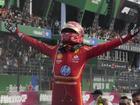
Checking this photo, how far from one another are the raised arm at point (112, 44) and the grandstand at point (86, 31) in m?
6.35

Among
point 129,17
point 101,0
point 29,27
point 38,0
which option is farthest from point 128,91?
point 129,17

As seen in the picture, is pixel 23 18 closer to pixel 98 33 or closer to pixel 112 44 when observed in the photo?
pixel 98 33

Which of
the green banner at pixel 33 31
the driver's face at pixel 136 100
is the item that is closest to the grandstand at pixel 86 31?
the green banner at pixel 33 31

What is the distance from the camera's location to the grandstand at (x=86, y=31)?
45.3ft

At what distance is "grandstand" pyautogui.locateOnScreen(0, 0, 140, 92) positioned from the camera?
1382 centimetres

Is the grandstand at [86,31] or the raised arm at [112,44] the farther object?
the grandstand at [86,31]

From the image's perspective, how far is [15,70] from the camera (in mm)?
13531

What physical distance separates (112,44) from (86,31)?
30179 mm

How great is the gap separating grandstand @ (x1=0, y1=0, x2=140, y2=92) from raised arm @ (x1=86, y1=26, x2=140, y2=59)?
6355mm

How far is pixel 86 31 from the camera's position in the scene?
36.3 m

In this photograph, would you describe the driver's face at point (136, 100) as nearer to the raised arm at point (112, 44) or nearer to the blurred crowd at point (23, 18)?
the raised arm at point (112, 44)

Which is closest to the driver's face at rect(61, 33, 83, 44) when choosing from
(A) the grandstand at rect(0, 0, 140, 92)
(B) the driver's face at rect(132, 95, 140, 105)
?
(B) the driver's face at rect(132, 95, 140, 105)

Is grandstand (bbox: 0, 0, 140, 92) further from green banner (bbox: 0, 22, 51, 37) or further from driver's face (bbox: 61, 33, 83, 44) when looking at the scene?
driver's face (bbox: 61, 33, 83, 44)

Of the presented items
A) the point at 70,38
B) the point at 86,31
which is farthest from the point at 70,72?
the point at 86,31
